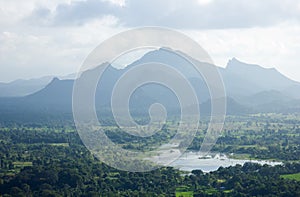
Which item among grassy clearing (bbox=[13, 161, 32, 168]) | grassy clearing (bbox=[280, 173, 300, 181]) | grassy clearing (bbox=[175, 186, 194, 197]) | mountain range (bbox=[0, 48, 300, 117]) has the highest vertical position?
mountain range (bbox=[0, 48, 300, 117])

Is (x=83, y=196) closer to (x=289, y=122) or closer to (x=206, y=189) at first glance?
(x=206, y=189)

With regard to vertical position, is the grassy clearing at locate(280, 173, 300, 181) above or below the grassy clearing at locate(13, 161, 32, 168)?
above

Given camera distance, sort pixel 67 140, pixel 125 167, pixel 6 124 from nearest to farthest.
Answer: pixel 125 167, pixel 67 140, pixel 6 124

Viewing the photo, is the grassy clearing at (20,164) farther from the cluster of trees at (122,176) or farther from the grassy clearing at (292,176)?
the grassy clearing at (292,176)

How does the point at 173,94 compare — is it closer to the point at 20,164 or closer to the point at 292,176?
the point at 20,164

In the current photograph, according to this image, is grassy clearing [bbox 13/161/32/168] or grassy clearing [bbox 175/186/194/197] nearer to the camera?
grassy clearing [bbox 175/186/194/197]

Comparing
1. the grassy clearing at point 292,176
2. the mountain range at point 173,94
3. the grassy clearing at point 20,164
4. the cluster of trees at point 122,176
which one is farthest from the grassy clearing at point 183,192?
the mountain range at point 173,94

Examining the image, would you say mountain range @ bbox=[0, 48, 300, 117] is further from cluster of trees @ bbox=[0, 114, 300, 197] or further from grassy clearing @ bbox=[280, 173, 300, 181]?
grassy clearing @ bbox=[280, 173, 300, 181]

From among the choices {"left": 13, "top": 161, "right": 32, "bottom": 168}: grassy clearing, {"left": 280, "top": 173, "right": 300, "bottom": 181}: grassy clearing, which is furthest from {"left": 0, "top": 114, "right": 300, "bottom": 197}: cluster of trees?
{"left": 280, "top": 173, "right": 300, "bottom": 181}: grassy clearing

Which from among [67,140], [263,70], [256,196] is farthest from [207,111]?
[263,70]
